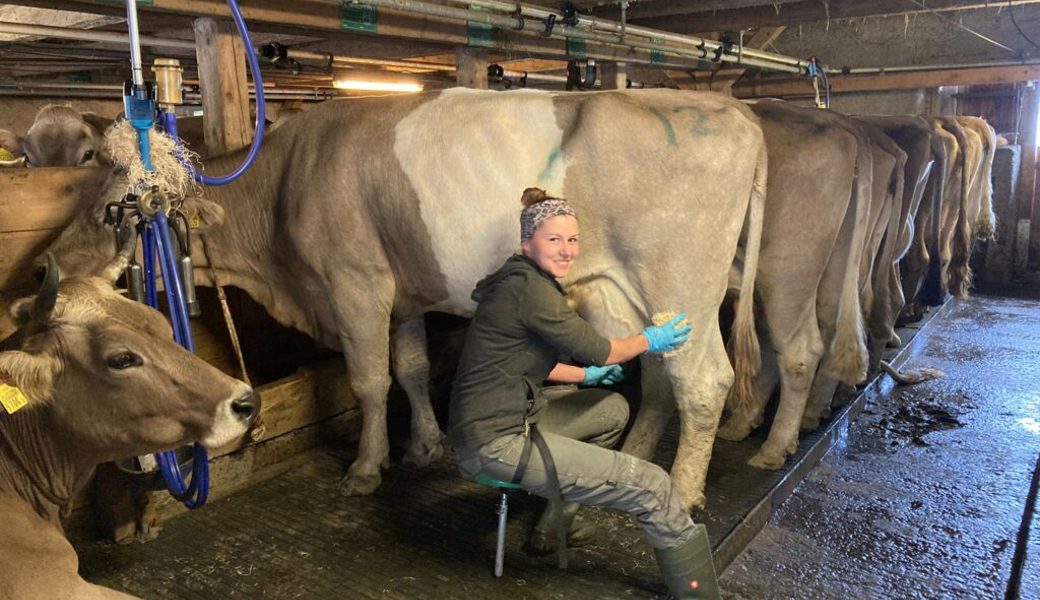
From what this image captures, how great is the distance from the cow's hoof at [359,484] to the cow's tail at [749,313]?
1.94 m

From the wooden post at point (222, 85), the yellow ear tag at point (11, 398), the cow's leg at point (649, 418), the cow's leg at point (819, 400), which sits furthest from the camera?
the cow's leg at point (819, 400)

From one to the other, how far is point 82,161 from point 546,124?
13.5 ft

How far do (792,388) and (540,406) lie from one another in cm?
205

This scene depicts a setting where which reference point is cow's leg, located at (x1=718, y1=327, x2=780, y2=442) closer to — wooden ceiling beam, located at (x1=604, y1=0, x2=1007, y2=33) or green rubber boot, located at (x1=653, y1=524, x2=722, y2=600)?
green rubber boot, located at (x1=653, y1=524, x2=722, y2=600)

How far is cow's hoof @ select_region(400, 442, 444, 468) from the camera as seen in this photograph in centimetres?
443

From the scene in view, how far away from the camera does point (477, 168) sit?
12.3 ft

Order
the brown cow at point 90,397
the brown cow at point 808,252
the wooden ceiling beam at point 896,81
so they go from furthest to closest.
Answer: the wooden ceiling beam at point 896,81 → the brown cow at point 808,252 → the brown cow at point 90,397

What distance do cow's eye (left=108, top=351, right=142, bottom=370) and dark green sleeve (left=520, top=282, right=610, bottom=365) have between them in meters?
1.28

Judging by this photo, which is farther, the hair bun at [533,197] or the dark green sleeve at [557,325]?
Result: the hair bun at [533,197]

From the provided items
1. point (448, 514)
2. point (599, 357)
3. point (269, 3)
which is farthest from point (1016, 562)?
point (269, 3)

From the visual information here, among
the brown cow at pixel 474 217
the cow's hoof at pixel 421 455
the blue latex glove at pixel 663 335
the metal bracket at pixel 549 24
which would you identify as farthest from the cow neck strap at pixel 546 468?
the metal bracket at pixel 549 24

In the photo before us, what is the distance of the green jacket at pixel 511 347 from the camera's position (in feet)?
9.15

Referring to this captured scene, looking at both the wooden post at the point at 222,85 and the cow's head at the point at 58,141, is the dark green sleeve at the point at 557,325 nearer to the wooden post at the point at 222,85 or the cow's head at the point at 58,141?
the wooden post at the point at 222,85

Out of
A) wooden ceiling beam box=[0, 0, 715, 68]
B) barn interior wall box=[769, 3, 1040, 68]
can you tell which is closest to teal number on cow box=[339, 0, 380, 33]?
wooden ceiling beam box=[0, 0, 715, 68]
